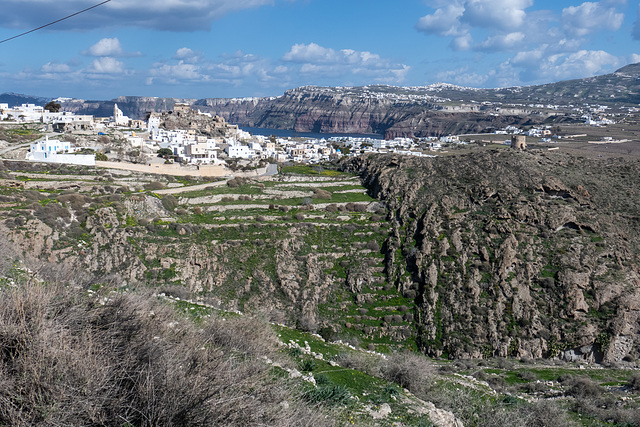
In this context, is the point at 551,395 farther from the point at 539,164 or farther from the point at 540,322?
the point at 539,164

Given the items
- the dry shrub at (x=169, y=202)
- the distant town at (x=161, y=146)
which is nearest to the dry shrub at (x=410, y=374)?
the dry shrub at (x=169, y=202)

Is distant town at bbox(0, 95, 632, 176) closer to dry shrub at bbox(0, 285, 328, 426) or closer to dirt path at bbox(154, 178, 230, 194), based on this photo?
dirt path at bbox(154, 178, 230, 194)

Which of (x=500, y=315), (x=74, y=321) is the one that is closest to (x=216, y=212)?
(x=500, y=315)

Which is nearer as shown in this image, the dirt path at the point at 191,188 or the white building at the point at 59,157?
the dirt path at the point at 191,188

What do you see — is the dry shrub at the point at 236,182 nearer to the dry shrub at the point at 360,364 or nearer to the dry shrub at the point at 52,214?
the dry shrub at the point at 52,214

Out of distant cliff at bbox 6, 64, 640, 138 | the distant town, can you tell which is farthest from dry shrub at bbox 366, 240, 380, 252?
distant cliff at bbox 6, 64, 640, 138

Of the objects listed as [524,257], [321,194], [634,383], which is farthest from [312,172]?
[634,383]

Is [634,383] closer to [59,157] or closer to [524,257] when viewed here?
[524,257]
